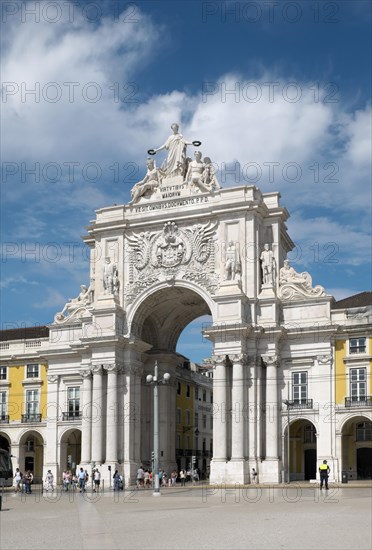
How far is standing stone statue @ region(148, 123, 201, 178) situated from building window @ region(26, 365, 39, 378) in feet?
61.9

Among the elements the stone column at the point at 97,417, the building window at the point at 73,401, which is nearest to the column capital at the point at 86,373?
the stone column at the point at 97,417

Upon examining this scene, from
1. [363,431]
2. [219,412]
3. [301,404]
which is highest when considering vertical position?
[301,404]

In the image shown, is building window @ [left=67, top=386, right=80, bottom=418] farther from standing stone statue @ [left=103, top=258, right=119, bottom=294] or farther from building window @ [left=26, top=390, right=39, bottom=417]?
standing stone statue @ [left=103, top=258, right=119, bottom=294]

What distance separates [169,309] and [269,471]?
15646mm

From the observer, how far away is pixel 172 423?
63656mm

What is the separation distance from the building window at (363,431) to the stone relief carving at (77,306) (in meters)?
21.5

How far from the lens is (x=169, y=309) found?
63.1 m

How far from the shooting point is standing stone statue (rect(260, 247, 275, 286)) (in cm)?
5625

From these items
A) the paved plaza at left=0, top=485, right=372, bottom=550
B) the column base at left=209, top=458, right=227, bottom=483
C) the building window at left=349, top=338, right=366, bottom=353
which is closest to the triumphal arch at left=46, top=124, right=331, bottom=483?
the column base at left=209, top=458, right=227, bottom=483

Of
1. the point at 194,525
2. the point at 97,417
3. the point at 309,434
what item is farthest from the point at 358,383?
the point at 194,525

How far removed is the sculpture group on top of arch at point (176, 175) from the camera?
195 feet

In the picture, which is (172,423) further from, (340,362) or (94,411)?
(340,362)

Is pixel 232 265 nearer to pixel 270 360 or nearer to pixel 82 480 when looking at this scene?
pixel 270 360

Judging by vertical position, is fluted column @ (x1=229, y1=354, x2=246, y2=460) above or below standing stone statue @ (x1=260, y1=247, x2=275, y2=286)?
below
